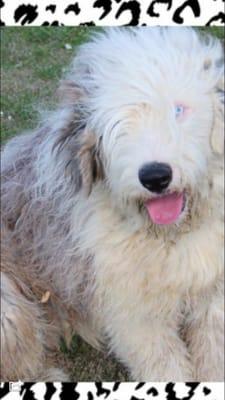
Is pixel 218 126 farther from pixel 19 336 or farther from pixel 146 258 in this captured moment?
pixel 19 336

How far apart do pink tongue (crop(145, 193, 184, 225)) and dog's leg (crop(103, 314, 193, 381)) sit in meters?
0.70

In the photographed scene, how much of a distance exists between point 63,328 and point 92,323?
0.25 m

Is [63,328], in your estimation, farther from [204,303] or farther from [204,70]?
[204,70]

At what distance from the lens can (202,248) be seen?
3.27 meters

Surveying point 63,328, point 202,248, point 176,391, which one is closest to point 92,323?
point 63,328

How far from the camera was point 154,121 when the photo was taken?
9.39 ft

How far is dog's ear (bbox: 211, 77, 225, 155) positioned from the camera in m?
2.97

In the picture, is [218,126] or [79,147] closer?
[218,126]

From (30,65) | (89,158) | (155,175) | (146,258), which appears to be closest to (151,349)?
(146,258)

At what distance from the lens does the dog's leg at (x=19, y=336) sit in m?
3.40

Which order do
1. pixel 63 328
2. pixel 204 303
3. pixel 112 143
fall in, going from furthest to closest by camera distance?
pixel 63 328 < pixel 204 303 < pixel 112 143

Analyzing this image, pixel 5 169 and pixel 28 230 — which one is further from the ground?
pixel 5 169

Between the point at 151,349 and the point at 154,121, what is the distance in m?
1.27

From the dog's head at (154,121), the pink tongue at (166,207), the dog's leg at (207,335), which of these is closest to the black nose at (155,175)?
the dog's head at (154,121)
